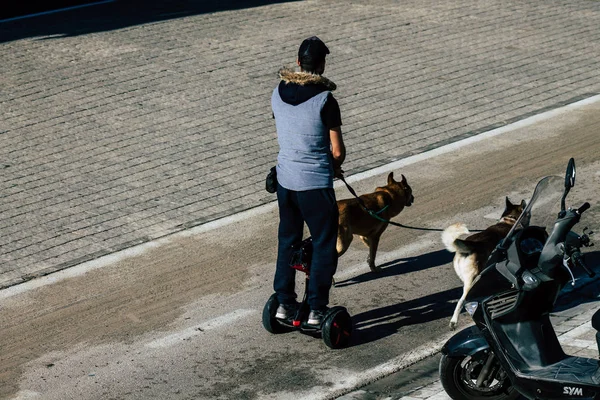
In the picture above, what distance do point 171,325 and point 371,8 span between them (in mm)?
11762

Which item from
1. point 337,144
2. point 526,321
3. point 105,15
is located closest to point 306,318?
point 337,144

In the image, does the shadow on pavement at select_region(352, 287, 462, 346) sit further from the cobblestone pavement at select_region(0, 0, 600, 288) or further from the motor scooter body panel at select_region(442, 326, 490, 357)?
the cobblestone pavement at select_region(0, 0, 600, 288)

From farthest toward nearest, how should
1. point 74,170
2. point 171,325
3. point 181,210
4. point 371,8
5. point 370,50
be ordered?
point 371,8
point 370,50
point 74,170
point 181,210
point 171,325

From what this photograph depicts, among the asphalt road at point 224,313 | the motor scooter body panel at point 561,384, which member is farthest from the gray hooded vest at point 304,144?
the motor scooter body panel at point 561,384

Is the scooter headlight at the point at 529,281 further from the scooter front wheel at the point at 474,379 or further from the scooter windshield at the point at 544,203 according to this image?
the scooter front wheel at the point at 474,379

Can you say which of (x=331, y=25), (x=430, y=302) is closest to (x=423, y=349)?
(x=430, y=302)

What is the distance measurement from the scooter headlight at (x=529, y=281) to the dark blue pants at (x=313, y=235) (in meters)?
1.85

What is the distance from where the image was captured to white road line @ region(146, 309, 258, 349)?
8.13m

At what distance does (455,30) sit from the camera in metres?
17.8

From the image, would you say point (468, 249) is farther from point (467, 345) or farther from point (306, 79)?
point (306, 79)

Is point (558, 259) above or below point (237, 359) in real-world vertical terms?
above

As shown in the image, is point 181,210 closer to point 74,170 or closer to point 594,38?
point 74,170

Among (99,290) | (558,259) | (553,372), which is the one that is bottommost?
(99,290)

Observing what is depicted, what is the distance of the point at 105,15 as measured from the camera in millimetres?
18453
